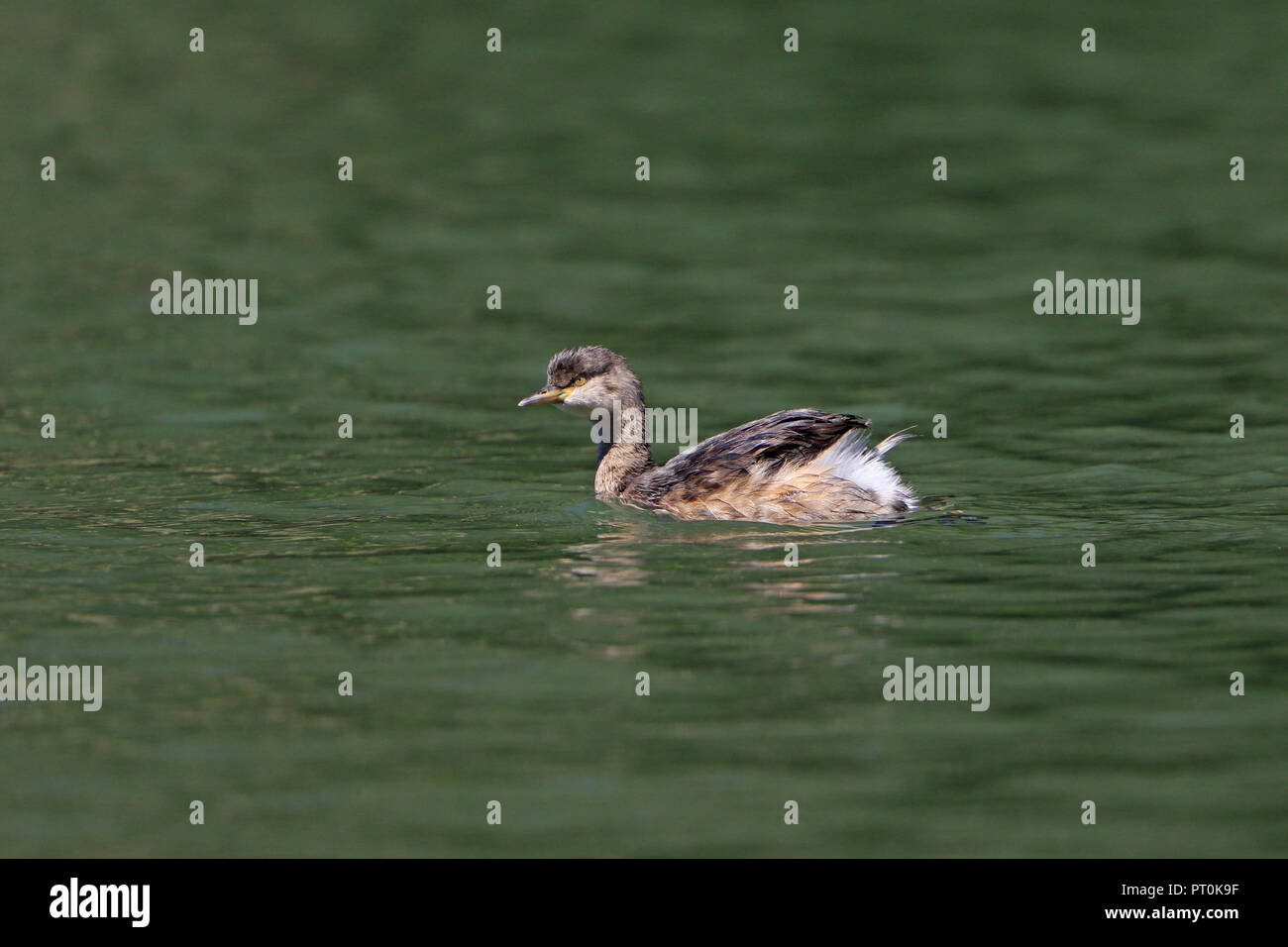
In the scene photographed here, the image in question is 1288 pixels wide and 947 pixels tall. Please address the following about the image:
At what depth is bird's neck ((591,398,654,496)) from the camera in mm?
15531

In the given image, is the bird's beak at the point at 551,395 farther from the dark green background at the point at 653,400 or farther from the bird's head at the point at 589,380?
the dark green background at the point at 653,400

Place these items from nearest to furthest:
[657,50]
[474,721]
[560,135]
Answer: [474,721] < [560,135] < [657,50]

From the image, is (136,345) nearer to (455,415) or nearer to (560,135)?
(455,415)

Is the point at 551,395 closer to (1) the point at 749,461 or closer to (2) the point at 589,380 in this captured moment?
(2) the point at 589,380

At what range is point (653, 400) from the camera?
18500 millimetres

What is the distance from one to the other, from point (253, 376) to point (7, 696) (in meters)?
8.82

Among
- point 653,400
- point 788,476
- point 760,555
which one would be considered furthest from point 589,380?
point 653,400

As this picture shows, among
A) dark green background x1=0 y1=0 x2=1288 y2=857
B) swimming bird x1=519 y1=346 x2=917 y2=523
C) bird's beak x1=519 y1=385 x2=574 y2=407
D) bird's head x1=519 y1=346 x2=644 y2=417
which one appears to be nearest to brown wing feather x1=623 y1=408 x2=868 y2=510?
swimming bird x1=519 y1=346 x2=917 y2=523

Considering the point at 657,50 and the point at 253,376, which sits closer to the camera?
the point at 253,376

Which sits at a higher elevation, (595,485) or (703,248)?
(703,248)

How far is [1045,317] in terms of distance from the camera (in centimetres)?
2119

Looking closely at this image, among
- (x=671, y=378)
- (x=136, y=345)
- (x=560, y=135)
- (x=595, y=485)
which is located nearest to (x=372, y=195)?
(x=560, y=135)

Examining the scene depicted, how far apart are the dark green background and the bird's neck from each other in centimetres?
51

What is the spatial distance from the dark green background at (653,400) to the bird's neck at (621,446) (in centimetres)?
51
